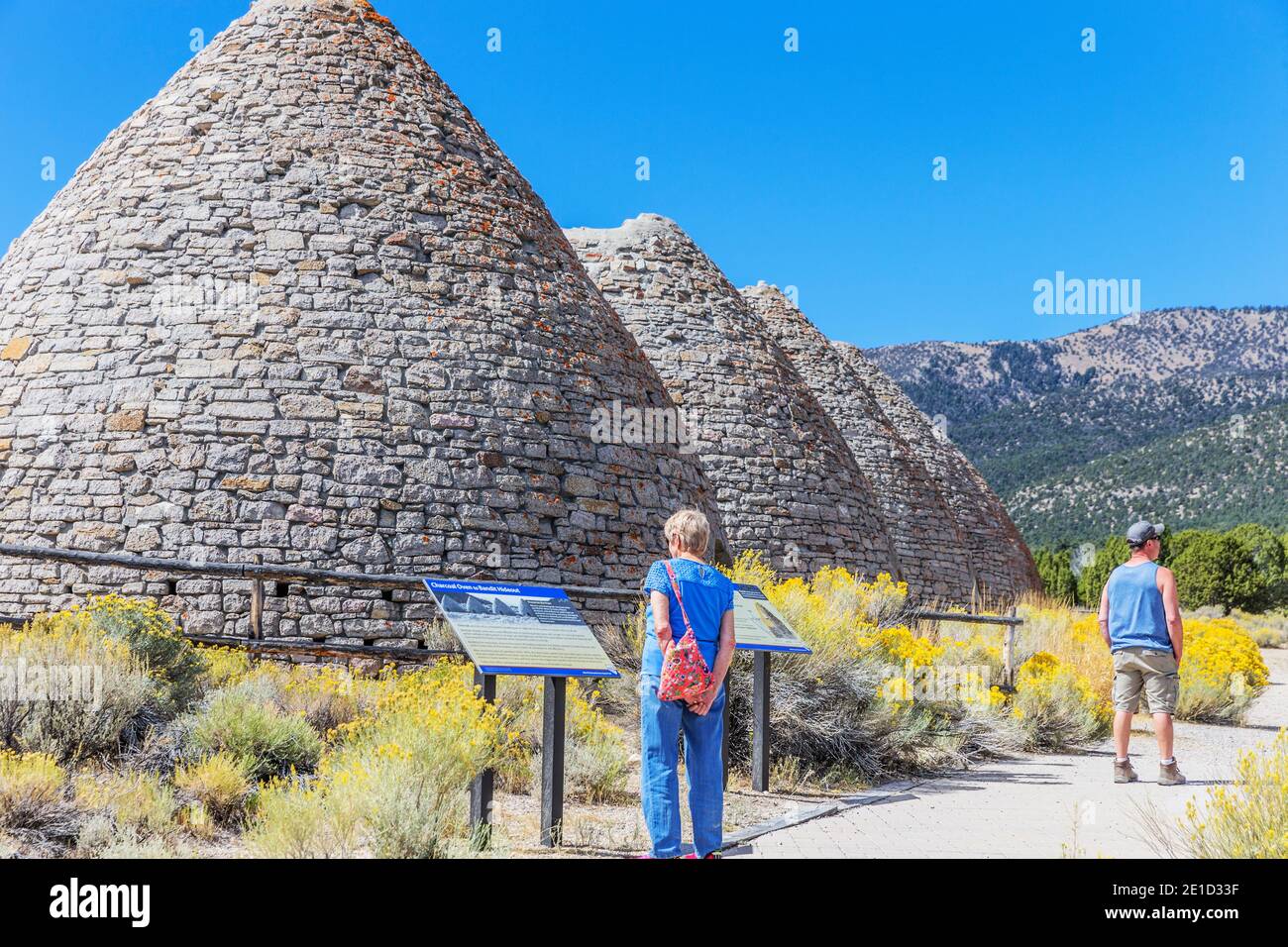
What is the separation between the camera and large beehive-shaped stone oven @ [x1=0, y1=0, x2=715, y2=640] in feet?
29.9

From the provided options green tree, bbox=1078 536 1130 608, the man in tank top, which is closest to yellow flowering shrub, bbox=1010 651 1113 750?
the man in tank top

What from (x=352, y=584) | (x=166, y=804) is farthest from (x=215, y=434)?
(x=166, y=804)

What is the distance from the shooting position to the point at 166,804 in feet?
16.9

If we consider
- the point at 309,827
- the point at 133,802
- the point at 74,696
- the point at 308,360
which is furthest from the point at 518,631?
the point at 308,360

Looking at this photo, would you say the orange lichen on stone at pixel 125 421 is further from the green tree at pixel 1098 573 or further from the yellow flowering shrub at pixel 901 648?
the green tree at pixel 1098 573

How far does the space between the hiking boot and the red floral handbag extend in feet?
12.8

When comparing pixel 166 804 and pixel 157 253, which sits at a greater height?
pixel 157 253

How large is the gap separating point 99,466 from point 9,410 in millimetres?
1146

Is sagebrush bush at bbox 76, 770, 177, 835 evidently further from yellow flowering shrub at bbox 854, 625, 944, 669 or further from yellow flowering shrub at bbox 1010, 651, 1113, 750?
yellow flowering shrub at bbox 1010, 651, 1113, 750

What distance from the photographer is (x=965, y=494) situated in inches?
974

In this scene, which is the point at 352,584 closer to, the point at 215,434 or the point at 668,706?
the point at 215,434

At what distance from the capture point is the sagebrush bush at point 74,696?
6.03m

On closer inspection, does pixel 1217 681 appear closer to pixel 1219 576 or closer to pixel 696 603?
pixel 696 603

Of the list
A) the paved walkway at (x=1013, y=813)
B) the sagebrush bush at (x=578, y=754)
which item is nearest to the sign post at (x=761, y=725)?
the paved walkway at (x=1013, y=813)
